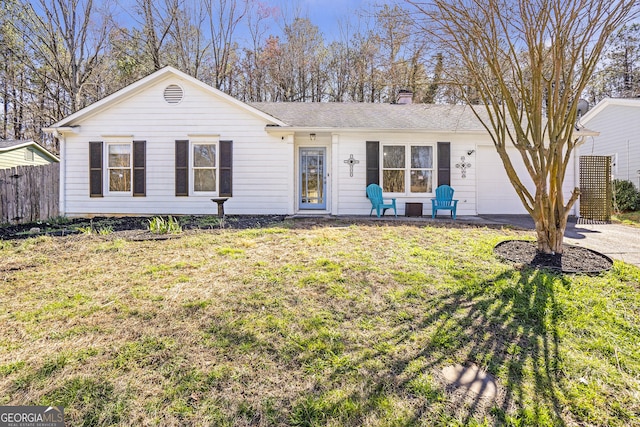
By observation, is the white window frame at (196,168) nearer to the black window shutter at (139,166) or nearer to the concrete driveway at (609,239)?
the black window shutter at (139,166)

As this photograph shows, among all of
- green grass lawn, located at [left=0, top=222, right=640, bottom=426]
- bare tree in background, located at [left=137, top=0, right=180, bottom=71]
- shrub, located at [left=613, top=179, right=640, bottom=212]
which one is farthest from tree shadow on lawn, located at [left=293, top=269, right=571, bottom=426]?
bare tree in background, located at [left=137, top=0, right=180, bottom=71]

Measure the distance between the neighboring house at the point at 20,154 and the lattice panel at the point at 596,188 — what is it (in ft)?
66.5

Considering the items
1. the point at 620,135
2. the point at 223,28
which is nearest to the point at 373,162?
the point at 620,135

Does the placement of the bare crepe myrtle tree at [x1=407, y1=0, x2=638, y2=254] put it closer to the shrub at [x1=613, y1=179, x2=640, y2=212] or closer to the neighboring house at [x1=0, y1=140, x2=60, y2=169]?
the shrub at [x1=613, y1=179, x2=640, y2=212]

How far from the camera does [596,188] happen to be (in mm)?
8547

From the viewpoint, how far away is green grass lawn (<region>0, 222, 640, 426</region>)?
1731 millimetres

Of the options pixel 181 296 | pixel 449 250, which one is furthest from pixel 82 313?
pixel 449 250

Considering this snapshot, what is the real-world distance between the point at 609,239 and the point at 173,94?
10614 millimetres

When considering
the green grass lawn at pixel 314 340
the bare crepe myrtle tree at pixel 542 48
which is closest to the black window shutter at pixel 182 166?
Result: the green grass lawn at pixel 314 340

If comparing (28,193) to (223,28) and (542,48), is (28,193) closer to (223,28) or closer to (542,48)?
(542,48)

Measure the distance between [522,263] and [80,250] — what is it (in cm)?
630

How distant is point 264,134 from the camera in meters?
8.73

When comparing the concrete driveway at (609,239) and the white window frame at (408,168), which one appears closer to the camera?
the concrete driveway at (609,239)

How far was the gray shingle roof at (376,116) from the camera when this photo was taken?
8.89 meters
